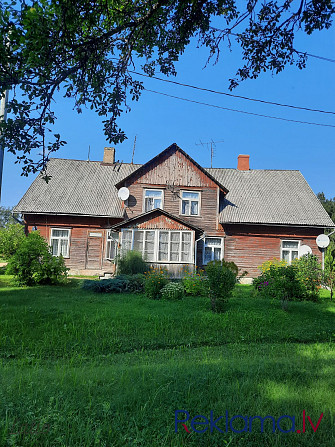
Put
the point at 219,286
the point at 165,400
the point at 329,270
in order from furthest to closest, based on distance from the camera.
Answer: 1. the point at 329,270
2. the point at 219,286
3. the point at 165,400

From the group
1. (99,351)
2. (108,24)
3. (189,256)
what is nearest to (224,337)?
(99,351)

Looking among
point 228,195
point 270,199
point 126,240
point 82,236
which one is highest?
point 228,195

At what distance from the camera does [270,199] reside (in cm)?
2294

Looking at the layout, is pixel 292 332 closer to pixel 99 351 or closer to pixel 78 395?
pixel 99 351

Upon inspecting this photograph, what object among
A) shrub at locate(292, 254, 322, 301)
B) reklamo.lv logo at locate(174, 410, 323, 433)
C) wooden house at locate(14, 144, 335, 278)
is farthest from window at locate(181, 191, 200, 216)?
reklamo.lv logo at locate(174, 410, 323, 433)

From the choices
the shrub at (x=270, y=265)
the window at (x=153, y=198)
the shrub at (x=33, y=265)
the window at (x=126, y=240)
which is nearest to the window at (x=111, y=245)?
the window at (x=126, y=240)

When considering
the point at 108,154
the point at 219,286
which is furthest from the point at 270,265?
the point at 108,154

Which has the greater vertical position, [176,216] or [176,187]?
[176,187]

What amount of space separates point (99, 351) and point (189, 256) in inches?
500

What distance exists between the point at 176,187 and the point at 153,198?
66.7 inches

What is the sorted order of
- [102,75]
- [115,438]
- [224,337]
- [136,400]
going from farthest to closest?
[224,337], [102,75], [136,400], [115,438]

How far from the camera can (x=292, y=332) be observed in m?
7.74

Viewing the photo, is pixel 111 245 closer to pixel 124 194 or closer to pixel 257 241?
pixel 124 194

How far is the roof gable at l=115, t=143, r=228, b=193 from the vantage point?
21000 mm
